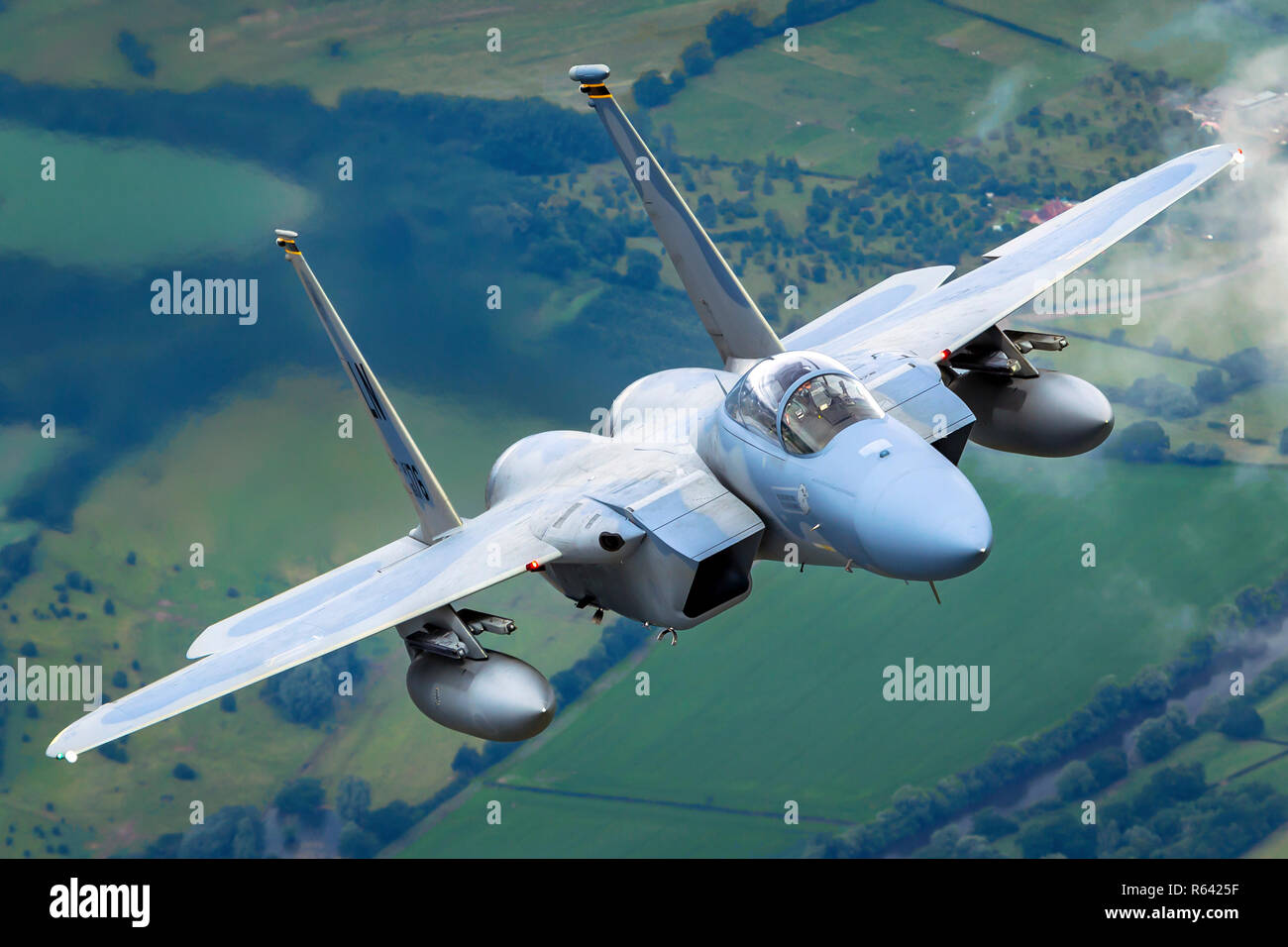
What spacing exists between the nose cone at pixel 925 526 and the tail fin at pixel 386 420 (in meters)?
6.23

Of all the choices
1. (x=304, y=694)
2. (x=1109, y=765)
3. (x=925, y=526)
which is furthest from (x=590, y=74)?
(x=1109, y=765)

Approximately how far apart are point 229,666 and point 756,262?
31269 mm

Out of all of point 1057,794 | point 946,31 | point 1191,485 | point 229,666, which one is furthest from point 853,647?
point 946,31

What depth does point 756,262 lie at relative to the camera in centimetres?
4888

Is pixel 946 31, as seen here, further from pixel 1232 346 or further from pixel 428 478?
pixel 428 478

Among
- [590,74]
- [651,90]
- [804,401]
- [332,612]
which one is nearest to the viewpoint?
[804,401]

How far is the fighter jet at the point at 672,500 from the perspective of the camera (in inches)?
744

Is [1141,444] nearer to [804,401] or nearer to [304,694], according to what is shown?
[304,694]

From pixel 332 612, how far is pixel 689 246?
7248 mm

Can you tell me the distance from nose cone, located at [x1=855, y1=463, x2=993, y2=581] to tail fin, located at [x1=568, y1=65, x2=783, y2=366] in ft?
17.7

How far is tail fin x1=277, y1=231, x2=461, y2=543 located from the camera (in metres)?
A: 22.0

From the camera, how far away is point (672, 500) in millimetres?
20844

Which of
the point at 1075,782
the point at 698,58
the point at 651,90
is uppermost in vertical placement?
the point at 698,58

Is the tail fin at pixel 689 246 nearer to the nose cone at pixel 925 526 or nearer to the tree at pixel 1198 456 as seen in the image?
the nose cone at pixel 925 526
